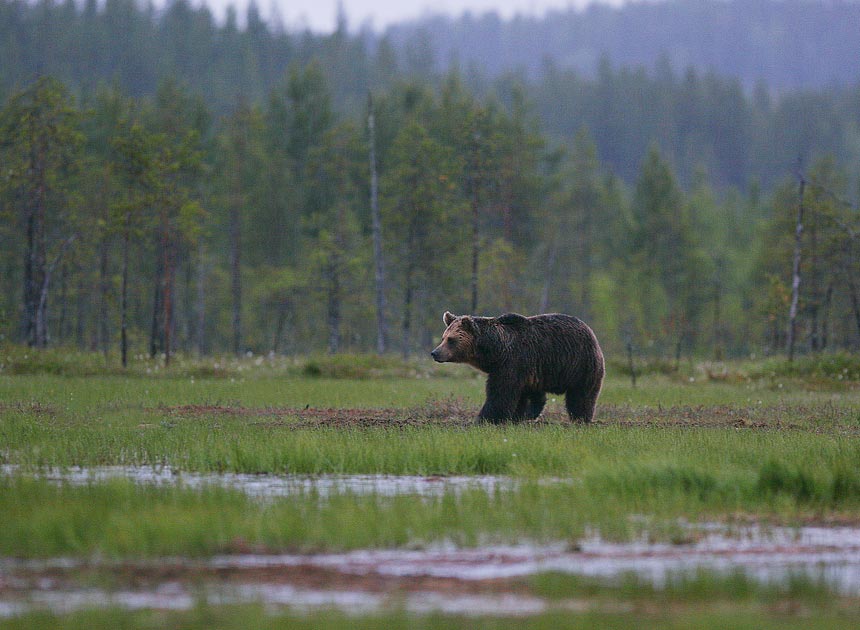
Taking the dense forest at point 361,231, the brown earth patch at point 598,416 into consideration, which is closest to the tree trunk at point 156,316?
the dense forest at point 361,231

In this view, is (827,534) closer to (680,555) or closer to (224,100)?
(680,555)

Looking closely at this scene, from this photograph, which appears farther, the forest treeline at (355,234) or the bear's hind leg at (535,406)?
the forest treeline at (355,234)

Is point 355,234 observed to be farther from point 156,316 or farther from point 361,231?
point 156,316

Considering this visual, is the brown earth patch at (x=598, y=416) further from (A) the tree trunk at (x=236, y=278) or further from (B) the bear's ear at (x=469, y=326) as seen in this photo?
(A) the tree trunk at (x=236, y=278)

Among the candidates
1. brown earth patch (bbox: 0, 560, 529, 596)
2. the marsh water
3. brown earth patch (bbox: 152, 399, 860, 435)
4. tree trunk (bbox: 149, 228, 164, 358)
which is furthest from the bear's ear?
tree trunk (bbox: 149, 228, 164, 358)

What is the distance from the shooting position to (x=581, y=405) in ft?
59.4

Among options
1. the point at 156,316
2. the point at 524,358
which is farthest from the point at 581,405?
the point at 156,316

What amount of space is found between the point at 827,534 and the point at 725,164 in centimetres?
15219

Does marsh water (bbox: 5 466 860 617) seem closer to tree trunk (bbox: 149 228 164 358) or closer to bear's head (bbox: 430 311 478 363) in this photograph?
bear's head (bbox: 430 311 478 363)

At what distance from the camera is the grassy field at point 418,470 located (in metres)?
8.57

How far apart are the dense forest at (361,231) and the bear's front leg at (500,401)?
15.0 m

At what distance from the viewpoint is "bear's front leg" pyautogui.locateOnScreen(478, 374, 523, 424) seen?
680 inches

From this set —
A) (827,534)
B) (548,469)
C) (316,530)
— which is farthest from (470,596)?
(548,469)

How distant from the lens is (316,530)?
9.08 metres
